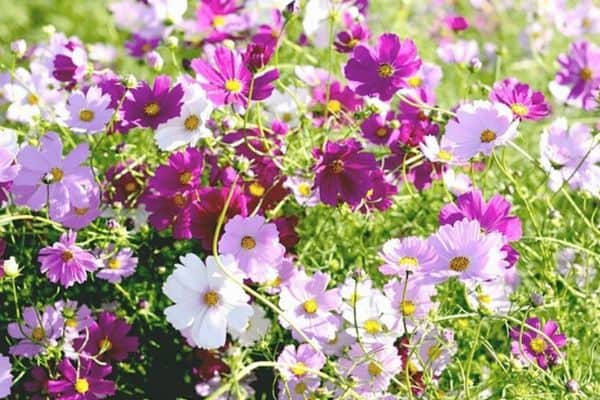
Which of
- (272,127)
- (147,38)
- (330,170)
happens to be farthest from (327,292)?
(147,38)

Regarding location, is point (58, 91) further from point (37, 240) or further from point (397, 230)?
point (397, 230)

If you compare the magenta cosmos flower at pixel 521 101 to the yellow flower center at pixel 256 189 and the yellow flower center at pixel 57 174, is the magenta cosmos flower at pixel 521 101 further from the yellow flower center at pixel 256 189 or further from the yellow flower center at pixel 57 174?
the yellow flower center at pixel 57 174

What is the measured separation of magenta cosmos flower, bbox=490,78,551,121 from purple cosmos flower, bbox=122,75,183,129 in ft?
1.27

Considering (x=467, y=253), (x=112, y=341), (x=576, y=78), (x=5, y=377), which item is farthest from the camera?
(x=576, y=78)

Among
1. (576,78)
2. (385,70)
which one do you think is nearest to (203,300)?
(385,70)

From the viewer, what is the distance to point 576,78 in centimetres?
175

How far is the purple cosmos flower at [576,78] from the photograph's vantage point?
1.73 meters

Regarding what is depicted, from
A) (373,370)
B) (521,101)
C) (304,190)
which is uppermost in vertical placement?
(521,101)

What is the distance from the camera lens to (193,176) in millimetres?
1285

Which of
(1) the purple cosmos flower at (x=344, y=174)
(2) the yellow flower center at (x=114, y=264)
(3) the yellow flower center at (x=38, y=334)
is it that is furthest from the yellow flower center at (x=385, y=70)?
(3) the yellow flower center at (x=38, y=334)

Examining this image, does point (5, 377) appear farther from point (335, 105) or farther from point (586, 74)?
point (586, 74)

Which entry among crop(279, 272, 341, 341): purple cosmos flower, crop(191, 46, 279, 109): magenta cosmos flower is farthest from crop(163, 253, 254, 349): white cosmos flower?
crop(191, 46, 279, 109): magenta cosmos flower

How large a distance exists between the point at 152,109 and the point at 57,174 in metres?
0.15

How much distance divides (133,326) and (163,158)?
9.6 inches
